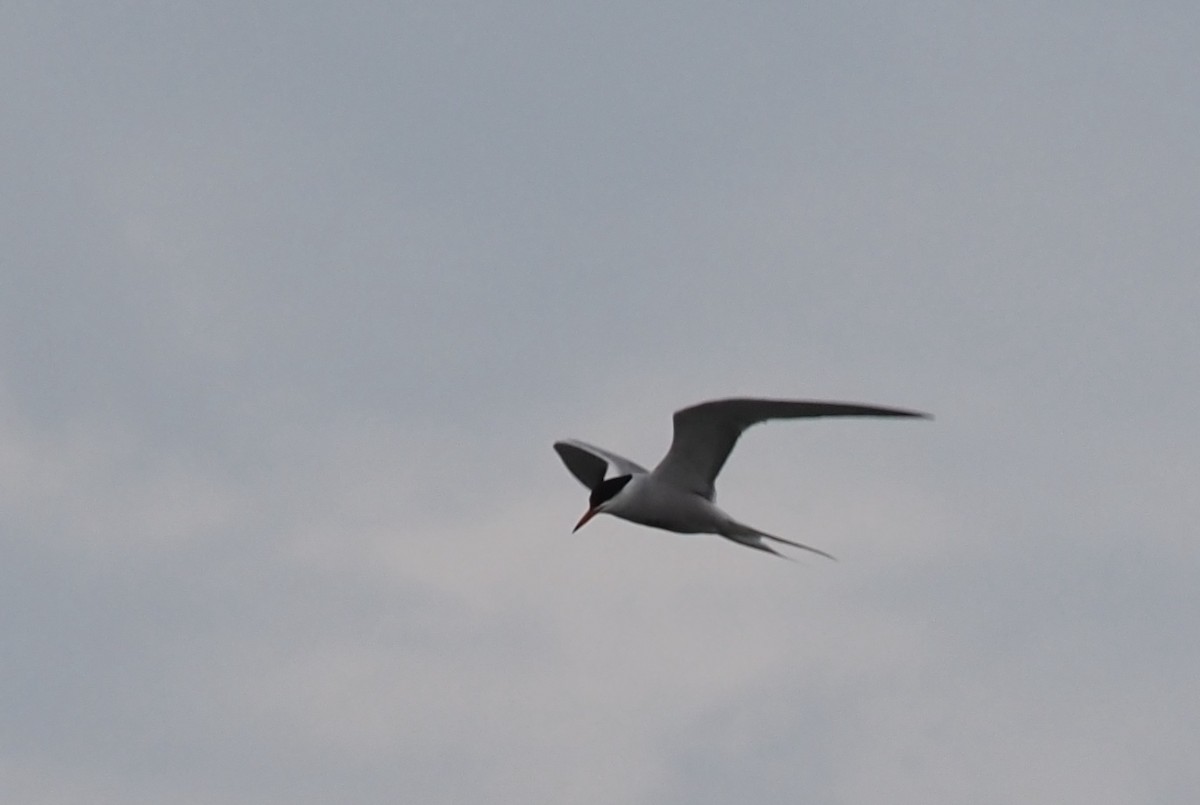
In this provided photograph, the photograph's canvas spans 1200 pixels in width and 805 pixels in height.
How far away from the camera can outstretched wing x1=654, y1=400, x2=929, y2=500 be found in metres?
16.5

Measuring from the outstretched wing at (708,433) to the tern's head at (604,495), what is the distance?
442mm

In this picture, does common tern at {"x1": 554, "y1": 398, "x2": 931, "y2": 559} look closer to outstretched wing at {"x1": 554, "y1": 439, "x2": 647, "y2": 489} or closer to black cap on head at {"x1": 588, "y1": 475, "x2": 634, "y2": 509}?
black cap on head at {"x1": 588, "y1": 475, "x2": 634, "y2": 509}

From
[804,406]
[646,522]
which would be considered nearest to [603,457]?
[646,522]

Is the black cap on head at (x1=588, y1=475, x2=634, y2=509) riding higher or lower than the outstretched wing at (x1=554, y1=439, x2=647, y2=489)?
lower

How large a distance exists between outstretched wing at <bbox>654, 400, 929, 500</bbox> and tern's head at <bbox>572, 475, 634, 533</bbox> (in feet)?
1.45

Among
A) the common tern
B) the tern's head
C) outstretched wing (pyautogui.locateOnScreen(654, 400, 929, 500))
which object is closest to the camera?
outstretched wing (pyautogui.locateOnScreen(654, 400, 929, 500))

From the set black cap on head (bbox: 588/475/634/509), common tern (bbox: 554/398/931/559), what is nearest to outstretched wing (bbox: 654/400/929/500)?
common tern (bbox: 554/398/931/559)

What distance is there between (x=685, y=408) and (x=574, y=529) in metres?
1.92

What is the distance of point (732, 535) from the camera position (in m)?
18.3

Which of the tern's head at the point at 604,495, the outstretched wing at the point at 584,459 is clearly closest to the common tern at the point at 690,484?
the tern's head at the point at 604,495

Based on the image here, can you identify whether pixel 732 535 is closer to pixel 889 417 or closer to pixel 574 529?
pixel 574 529

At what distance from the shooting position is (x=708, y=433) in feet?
57.0

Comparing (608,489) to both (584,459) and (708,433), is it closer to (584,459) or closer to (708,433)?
(708,433)

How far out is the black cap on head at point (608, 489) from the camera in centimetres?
1806
